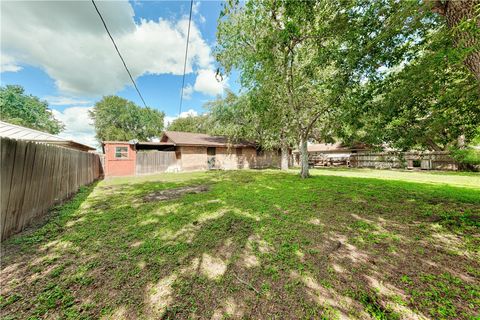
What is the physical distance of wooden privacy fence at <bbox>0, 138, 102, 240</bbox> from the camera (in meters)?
3.10

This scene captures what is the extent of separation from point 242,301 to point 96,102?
48936 millimetres

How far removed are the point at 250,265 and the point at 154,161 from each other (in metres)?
15.3

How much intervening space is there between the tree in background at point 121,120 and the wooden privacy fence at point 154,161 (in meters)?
26.0

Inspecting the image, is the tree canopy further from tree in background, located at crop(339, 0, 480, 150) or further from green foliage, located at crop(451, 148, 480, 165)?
green foliage, located at crop(451, 148, 480, 165)

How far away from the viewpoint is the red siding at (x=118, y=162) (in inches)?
558

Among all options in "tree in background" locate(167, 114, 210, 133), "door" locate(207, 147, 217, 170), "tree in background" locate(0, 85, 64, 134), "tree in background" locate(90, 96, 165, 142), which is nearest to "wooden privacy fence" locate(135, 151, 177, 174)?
"door" locate(207, 147, 217, 170)

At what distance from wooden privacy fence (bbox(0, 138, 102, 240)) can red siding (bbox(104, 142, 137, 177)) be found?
9239 mm

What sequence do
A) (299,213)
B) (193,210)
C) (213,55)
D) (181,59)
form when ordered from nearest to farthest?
(299,213) → (193,210) → (181,59) → (213,55)

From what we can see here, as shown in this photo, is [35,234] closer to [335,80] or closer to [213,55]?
[335,80]

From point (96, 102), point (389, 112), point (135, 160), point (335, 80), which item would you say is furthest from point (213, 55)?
point (96, 102)

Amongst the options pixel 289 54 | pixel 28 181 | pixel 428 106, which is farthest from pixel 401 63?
pixel 28 181

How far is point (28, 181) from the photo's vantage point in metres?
3.73

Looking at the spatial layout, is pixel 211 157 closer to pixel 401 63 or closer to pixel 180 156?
pixel 180 156

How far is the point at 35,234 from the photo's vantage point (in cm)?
343
